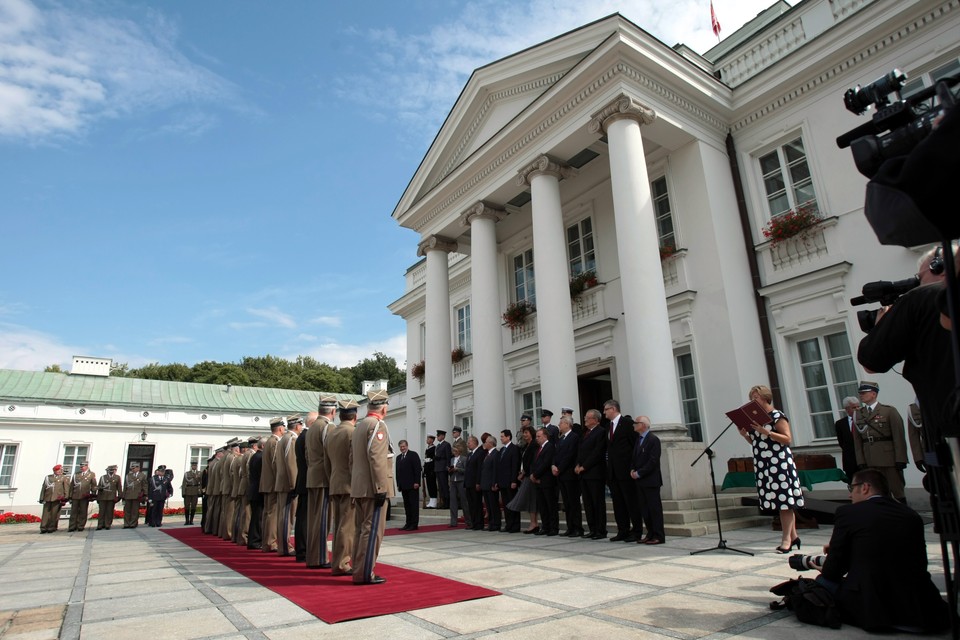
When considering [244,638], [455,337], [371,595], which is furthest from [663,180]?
[244,638]

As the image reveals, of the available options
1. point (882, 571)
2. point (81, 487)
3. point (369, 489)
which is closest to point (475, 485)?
Answer: point (369, 489)

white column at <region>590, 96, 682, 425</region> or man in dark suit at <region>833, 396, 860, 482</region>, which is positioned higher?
white column at <region>590, 96, 682, 425</region>

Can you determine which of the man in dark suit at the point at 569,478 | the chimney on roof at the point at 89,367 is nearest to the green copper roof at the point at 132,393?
the chimney on roof at the point at 89,367

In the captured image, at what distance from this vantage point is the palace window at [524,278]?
15.6 metres

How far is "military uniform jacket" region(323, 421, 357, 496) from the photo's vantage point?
230 inches

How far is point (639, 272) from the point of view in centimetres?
973

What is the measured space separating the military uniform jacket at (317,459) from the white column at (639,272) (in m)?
5.21

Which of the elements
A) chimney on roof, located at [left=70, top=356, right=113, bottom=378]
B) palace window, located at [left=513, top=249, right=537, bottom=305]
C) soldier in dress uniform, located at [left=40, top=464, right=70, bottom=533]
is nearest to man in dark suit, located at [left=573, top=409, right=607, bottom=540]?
palace window, located at [left=513, top=249, right=537, bottom=305]

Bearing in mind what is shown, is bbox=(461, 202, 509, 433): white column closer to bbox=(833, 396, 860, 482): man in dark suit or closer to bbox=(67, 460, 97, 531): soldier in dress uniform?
bbox=(833, 396, 860, 482): man in dark suit

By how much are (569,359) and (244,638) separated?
8.36m

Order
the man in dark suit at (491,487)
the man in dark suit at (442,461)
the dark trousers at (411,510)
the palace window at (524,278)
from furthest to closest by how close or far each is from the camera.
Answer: the palace window at (524,278), the man in dark suit at (442,461), the dark trousers at (411,510), the man in dark suit at (491,487)

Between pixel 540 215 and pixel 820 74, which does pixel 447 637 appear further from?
pixel 820 74

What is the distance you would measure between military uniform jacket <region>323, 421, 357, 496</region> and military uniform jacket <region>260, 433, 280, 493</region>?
212cm

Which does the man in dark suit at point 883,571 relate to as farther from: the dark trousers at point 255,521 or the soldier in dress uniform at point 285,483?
the dark trousers at point 255,521
